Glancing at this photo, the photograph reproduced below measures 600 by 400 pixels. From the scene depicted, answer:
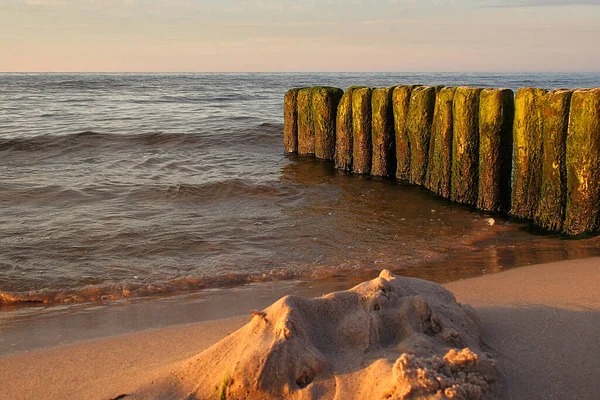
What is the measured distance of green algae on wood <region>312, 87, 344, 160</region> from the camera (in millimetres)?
11625

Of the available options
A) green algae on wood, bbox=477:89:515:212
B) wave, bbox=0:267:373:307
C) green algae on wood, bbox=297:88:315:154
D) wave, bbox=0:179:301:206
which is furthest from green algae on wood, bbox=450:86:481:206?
green algae on wood, bbox=297:88:315:154

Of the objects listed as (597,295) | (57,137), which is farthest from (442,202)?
(57,137)

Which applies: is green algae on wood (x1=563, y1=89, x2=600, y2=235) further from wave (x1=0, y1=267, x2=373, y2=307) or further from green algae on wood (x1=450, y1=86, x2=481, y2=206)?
wave (x1=0, y1=267, x2=373, y2=307)

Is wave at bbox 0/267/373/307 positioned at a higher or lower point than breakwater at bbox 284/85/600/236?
lower

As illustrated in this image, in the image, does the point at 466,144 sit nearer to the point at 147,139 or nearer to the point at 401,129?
the point at 401,129

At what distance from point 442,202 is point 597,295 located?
4343 mm

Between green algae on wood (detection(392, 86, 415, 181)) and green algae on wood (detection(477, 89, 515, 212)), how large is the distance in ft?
5.97

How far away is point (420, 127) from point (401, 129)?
528 mm

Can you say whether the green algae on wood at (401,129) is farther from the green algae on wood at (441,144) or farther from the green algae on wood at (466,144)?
the green algae on wood at (466,144)

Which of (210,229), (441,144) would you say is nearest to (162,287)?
(210,229)

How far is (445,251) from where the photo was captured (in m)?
6.43

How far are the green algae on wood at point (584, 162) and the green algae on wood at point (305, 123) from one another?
6.31 meters

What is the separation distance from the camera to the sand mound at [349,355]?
2520mm

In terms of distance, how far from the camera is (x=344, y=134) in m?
11.1
